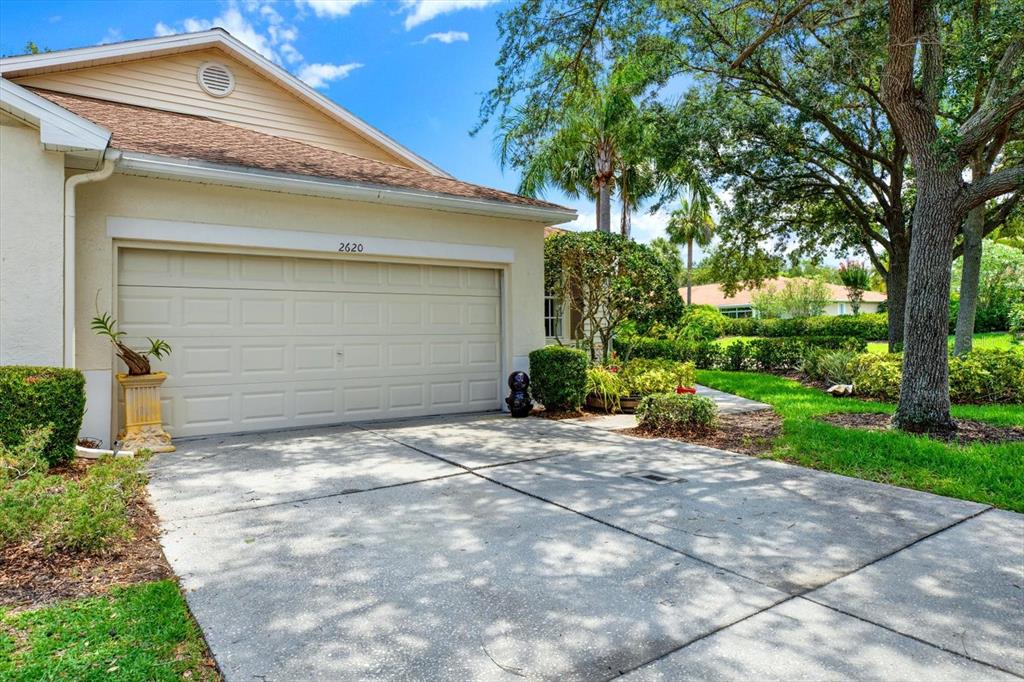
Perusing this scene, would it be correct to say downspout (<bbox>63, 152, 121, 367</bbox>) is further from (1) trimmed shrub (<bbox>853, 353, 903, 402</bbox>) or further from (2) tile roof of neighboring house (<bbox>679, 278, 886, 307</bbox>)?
(2) tile roof of neighboring house (<bbox>679, 278, 886, 307</bbox>)

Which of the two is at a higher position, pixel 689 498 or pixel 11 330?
pixel 11 330

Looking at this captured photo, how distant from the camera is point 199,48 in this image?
10305mm

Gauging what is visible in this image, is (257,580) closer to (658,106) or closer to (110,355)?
(110,355)

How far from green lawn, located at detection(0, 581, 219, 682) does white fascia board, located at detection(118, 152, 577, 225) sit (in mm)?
5365

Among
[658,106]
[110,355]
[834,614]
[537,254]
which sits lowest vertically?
[834,614]

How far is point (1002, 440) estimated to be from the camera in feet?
22.5

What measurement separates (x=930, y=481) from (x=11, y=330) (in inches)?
353

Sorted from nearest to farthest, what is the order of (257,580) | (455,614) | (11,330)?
(455,614)
(257,580)
(11,330)

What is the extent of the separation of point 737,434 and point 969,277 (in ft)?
27.4

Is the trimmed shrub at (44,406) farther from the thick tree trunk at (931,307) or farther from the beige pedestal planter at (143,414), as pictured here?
the thick tree trunk at (931,307)

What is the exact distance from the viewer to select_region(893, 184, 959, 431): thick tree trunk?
23.7 ft

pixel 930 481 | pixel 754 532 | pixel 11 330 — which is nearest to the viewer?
pixel 754 532

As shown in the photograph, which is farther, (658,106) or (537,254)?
(658,106)

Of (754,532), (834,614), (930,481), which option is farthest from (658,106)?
(834,614)
